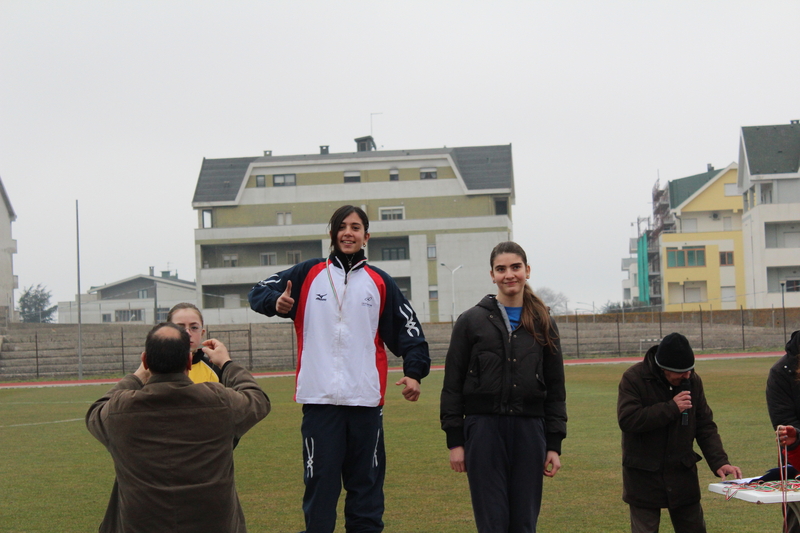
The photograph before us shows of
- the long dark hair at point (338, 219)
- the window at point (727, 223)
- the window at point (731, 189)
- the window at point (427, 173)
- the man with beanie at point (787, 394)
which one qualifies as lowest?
the man with beanie at point (787, 394)

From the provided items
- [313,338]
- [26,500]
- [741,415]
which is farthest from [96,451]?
[741,415]

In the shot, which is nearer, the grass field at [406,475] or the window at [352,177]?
the grass field at [406,475]

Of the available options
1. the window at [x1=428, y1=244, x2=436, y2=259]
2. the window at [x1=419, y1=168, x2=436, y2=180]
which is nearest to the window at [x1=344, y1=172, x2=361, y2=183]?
the window at [x1=419, y1=168, x2=436, y2=180]

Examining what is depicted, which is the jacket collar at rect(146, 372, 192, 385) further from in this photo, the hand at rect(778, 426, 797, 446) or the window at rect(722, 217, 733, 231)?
the window at rect(722, 217, 733, 231)

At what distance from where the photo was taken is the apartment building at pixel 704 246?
6431cm

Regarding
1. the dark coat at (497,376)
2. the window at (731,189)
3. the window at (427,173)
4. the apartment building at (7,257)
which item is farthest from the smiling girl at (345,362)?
the window at (731,189)

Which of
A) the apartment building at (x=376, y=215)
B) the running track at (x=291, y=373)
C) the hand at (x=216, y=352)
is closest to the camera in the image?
the hand at (x=216, y=352)

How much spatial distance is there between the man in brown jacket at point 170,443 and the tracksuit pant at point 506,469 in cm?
129

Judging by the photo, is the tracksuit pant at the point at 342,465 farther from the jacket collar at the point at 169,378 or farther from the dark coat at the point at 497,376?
the jacket collar at the point at 169,378

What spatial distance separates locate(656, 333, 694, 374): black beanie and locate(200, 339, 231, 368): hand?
2.42 metres

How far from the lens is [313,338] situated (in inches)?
184

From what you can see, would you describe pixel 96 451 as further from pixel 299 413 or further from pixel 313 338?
pixel 313 338

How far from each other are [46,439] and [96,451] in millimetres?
2362

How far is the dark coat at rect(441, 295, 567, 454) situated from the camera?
440cm
